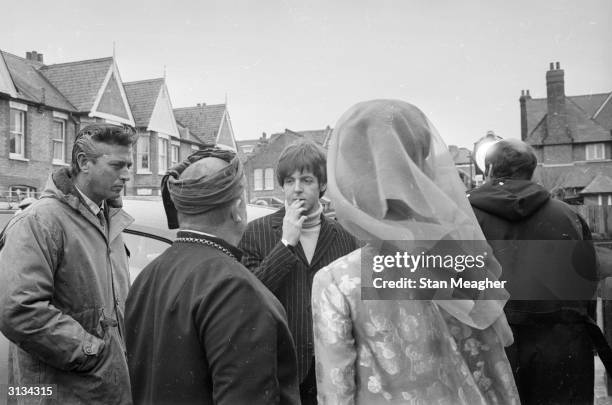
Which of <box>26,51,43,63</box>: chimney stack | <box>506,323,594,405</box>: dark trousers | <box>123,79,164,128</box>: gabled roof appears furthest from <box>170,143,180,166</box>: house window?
<box>506,323,594,405</box>: dark trousers

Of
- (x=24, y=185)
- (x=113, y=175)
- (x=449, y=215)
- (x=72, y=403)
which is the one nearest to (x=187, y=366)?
(x=449, y=215)

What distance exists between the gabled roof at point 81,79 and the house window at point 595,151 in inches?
726

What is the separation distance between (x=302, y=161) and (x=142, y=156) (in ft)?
74.9

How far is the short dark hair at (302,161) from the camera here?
2693 mm

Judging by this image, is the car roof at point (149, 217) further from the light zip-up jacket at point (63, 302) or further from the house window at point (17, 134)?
the house window at point (17, 134)

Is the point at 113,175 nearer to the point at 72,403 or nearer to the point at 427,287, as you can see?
the point at 72,403

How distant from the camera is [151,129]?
2391 centimetres

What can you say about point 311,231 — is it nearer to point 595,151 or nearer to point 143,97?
point 143,97

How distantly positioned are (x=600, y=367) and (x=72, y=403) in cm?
495

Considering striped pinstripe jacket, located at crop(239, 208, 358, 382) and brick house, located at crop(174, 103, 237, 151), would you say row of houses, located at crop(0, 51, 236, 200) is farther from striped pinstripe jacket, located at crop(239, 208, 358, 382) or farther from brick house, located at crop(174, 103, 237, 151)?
striped pinstripe jacket, located at crop(239, 208, 358, 382)

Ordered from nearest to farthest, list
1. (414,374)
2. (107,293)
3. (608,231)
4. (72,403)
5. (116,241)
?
(414,374)
(72,403)
(107,293)
(116,241)
(608,231)

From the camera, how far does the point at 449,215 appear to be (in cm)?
149

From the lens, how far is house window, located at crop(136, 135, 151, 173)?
24.2m

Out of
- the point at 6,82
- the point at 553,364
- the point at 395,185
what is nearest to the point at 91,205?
the point at 395,185
